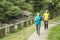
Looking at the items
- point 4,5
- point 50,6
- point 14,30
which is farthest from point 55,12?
point 14,30

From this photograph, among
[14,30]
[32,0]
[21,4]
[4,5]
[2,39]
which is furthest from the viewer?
[32,0]

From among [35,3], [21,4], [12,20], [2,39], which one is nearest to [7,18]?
[12,20]

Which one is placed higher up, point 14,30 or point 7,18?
point 14,30

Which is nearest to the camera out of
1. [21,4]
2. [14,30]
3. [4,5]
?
[14,30]

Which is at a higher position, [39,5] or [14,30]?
[14,30]

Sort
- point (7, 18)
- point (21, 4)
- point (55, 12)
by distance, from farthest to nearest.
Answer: point (21, 4) < point (55, 12) < point (7, 18)

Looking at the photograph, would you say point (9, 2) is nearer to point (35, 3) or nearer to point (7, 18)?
point (7, 18)

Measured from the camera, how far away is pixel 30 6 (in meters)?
40.8

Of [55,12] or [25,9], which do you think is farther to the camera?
[25,9]

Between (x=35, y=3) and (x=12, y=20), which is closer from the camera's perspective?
(x=12, y=20)

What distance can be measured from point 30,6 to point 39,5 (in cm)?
172

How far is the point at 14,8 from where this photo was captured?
104 feet

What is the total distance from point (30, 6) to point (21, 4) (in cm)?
270

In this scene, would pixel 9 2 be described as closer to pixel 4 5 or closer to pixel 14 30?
pixel 4 5
